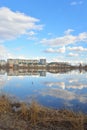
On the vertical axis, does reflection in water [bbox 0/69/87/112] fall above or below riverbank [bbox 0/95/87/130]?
below

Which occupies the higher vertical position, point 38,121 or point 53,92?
point 38,121

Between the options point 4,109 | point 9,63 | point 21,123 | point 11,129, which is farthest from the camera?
point 9,63

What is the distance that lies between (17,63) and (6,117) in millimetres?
188129

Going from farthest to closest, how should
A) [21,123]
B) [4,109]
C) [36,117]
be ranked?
[4,109] < [36,117] < [21,123]

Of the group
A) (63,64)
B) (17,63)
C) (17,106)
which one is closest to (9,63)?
(17,63)

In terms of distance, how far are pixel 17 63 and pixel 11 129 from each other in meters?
190

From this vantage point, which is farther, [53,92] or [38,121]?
[53,92]

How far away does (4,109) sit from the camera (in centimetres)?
1100

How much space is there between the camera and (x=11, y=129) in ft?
26.0

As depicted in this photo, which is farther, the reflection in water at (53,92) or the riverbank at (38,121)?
the reflection in water at (53,92)

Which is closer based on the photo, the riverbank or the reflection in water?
the riverbank

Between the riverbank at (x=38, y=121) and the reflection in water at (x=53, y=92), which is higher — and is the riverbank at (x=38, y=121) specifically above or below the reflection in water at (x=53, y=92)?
above

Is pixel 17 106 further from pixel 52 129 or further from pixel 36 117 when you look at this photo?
pixel 52 129

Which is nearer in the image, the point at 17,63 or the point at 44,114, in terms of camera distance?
the point at 44,114
